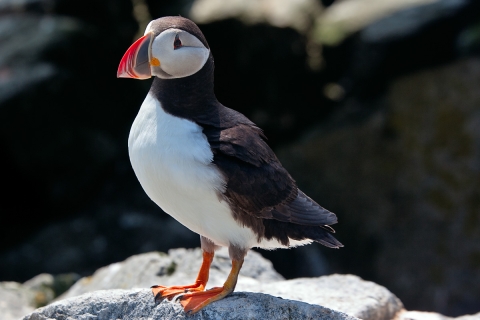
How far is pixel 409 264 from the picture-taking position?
31.9ft

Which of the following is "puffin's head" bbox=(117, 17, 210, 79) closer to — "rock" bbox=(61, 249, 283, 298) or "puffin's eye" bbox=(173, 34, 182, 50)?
"puffin's eye" bbox=(173, 34, 182, 50)

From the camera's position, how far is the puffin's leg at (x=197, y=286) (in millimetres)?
4485

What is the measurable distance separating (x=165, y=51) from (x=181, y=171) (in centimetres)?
74

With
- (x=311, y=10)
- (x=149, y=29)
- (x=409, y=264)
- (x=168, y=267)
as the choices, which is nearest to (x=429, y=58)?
(x=311, y=10)

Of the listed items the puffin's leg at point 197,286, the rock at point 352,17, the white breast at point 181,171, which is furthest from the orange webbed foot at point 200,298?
the rock at point 352,17

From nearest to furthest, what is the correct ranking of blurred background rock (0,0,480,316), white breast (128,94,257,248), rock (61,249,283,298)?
white breast (128,94,257,248) → rock (61,249,283,298) → blurred background rock (0,0,480,316)

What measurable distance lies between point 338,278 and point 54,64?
607 cm

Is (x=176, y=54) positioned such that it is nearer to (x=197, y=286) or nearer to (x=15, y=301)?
(x=197, y=286)

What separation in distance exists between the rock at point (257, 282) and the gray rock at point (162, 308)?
2.40 feet

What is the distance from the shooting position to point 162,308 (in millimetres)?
4406

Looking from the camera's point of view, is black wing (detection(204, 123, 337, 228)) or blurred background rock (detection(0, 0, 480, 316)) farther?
blurred background rock (detection(0, 0, 480, 316))

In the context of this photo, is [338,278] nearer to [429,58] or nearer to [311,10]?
[429,58]

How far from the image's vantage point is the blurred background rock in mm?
9711

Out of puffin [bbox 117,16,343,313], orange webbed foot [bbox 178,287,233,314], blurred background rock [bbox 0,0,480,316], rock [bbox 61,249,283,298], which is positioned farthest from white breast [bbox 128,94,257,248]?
blurred background rock [bbox 0,0,480,316]
